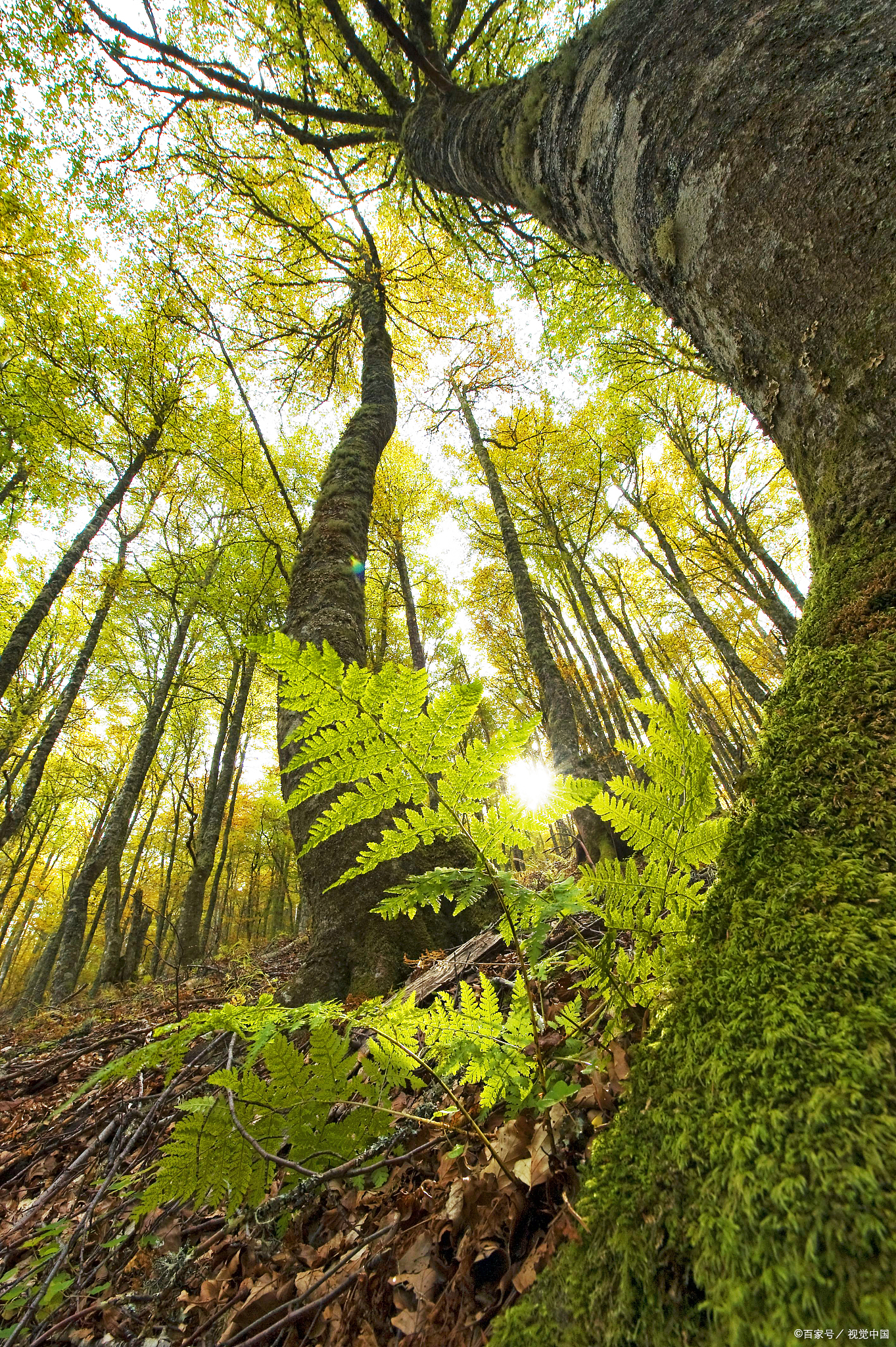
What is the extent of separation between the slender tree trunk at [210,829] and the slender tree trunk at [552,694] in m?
4.88

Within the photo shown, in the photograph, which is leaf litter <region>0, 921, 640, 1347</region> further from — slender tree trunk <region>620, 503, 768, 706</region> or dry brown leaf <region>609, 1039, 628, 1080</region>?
slender tree trunk <region>620, 503, 768, 706</region>

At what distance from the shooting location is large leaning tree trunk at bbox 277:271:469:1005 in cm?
268

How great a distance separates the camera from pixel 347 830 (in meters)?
2.88

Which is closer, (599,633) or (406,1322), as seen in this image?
(406,1322)

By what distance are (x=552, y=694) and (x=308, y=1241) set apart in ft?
19.0

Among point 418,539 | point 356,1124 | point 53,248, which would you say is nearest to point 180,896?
point 418,539

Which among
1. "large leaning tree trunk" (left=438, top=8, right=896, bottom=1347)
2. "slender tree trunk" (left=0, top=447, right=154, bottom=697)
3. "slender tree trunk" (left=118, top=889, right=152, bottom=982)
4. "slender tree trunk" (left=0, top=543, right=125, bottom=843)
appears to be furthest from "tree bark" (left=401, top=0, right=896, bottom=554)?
"slender tree trunk" (left=0, top=543, right=125, bottom=843)

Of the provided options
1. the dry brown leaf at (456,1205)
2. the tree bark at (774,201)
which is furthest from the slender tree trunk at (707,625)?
the dry brown leaf at (456,1205)

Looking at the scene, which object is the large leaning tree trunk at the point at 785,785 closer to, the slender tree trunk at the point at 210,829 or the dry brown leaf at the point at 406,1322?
the dry brown leaf at the point at 406,1322

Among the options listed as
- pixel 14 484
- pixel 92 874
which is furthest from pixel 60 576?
pixel 92 874

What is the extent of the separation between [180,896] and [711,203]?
35232mm

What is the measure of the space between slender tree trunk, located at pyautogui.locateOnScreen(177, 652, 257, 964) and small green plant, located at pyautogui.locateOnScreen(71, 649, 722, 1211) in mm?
6404

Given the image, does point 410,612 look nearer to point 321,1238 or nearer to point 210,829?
point 210,829

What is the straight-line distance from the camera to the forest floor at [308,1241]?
3.06ft
